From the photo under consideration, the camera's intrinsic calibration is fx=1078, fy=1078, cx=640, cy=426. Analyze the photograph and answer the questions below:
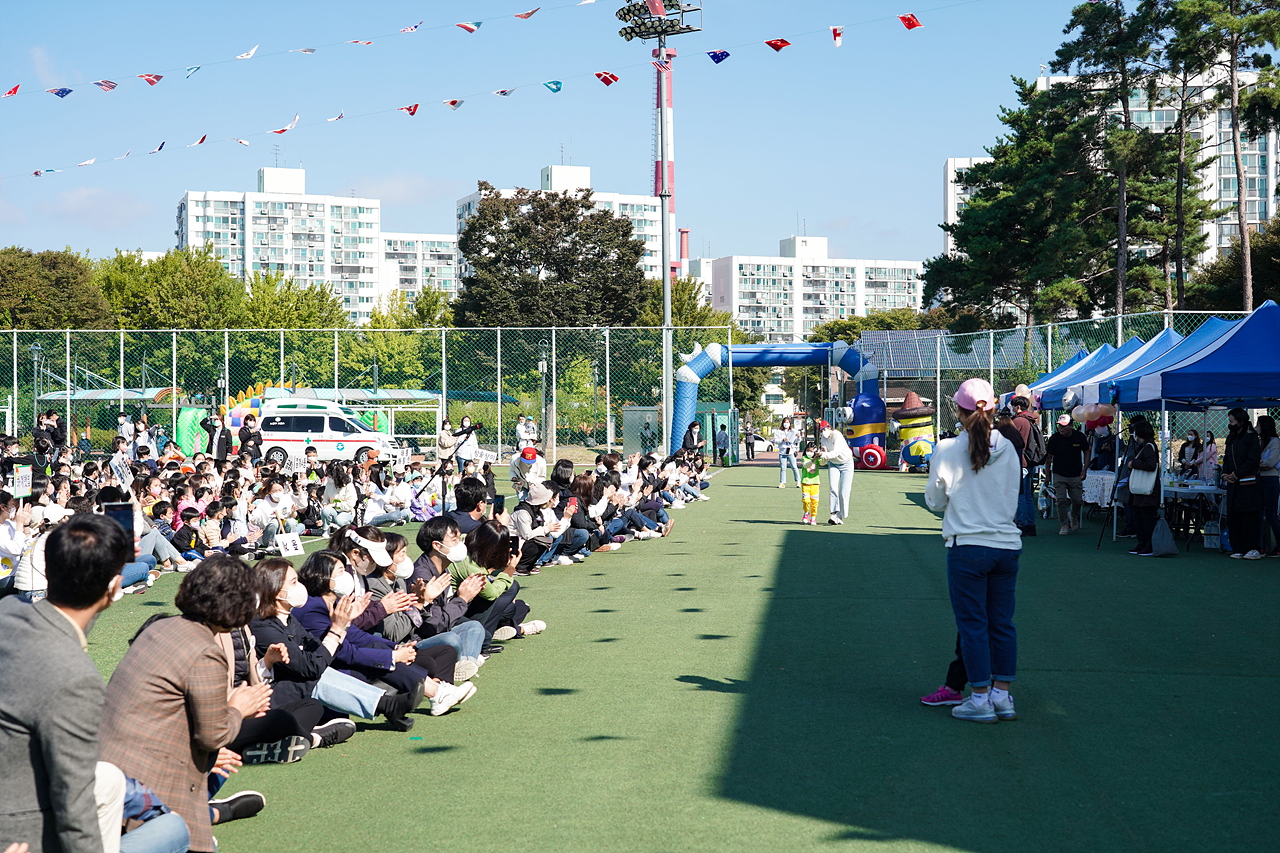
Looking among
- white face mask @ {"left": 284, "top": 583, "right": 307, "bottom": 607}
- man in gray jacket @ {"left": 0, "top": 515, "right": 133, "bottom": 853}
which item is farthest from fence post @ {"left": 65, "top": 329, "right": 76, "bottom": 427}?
man in gray jacket @ {"left": 0, "top": 515, "right": 133, "bottom": 853}

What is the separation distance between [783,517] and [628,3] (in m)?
18.2

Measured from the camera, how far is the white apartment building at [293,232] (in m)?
124

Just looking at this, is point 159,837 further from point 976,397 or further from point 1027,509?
point 1027,509

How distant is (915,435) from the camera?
2761 cm

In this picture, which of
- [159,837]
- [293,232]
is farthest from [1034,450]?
[293,232]

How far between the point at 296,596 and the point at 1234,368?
995 centimetres

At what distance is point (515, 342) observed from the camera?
28.6 m

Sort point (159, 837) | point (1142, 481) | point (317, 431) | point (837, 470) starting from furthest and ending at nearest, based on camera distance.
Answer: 1. point (317, 431)
2. point (837, 470)
3. point (1142, 481)
4. point (159, 837)

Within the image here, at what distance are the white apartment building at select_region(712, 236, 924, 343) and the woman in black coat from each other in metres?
135

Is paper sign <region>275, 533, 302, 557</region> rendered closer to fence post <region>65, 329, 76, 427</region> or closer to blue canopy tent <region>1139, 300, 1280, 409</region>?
blue canopy tent <region>1139, 300, 1280, 409</region>

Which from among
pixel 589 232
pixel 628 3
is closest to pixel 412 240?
pixel 589 232

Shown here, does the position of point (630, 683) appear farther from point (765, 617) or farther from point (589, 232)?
→ point (589, 232)

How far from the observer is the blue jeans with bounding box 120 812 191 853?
119 inches

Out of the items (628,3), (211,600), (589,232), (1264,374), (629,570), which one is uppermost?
(628,3)
